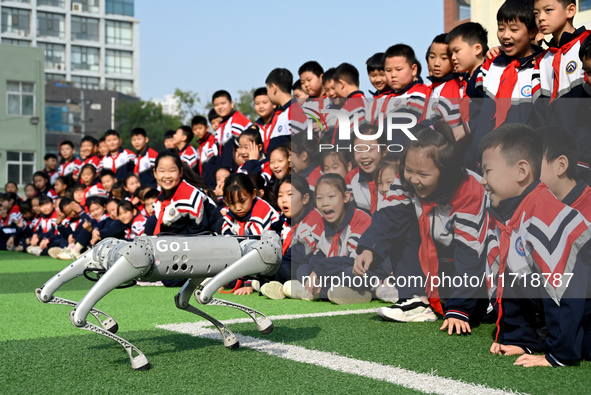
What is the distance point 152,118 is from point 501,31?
48.4 metres

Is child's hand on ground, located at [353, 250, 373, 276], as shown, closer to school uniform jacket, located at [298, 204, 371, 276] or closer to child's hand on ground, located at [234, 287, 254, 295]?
school uniform jacket, located at [298, 204, 371, 276]

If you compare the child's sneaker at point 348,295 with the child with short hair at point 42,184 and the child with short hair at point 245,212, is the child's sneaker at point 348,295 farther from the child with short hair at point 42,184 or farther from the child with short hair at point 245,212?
the child with short hair at point 42,184

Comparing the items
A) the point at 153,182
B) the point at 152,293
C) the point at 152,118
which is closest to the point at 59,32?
the point at 152,118

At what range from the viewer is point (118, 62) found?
2798 inches

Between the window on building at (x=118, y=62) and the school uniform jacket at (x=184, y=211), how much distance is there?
6767cm

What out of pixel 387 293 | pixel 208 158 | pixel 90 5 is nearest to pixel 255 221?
pixel 387 293

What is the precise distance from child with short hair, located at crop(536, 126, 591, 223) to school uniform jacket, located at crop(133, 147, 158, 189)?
29.2 ft

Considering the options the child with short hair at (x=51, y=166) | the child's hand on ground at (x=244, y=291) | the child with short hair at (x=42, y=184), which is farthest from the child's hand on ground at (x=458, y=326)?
the child with short hair at (x=51, y=166)

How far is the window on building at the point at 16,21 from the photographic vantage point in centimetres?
6324

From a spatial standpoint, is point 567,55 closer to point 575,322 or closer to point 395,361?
point 575,322

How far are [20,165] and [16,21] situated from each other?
3948cm

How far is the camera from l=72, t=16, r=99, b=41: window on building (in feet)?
224

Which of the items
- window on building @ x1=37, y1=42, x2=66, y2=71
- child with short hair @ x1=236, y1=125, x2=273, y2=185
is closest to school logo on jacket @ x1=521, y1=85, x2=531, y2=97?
child with short hair @ x1=236, y1=125, x2=273, y2=185

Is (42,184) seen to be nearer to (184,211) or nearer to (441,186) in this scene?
(184,211)
